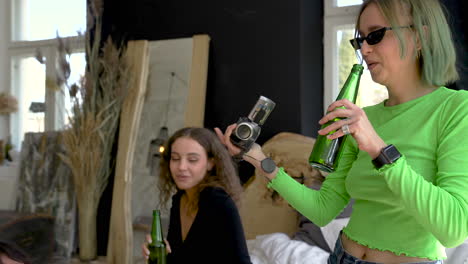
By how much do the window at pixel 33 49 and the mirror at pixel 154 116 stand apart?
1656mm

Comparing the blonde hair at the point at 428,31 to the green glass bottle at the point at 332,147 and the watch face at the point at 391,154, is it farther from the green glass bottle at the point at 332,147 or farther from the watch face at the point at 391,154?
the watch face at the point at 391,154

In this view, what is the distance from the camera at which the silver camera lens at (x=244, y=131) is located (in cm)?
104

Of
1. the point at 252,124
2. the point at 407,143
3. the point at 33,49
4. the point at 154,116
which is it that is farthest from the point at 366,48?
the point at 33,49

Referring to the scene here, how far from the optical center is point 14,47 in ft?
16.9

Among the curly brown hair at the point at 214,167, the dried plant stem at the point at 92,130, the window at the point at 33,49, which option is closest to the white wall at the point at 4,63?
the window at the point at 33,49

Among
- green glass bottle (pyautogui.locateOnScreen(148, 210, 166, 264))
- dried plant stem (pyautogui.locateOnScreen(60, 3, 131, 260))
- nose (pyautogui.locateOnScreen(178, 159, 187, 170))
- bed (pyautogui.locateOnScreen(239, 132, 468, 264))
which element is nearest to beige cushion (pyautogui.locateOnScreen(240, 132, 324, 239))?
bed (pyautogui.locateOnScreen(239, 132, 468, 264))

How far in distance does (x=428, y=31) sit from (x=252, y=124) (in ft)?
1.29

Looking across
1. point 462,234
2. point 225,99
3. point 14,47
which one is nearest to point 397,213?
point 462,234

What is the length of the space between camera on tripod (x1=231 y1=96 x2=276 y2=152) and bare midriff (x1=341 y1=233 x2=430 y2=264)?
288 mm

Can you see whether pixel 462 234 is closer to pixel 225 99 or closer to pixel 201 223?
pixel 201 223

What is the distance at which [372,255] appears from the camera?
2.92 feet

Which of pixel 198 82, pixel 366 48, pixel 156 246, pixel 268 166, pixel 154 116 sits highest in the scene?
pixel 198 82

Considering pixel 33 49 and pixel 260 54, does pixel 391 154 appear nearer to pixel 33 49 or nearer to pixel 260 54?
pixel 260 54

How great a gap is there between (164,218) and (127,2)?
5.66ft
